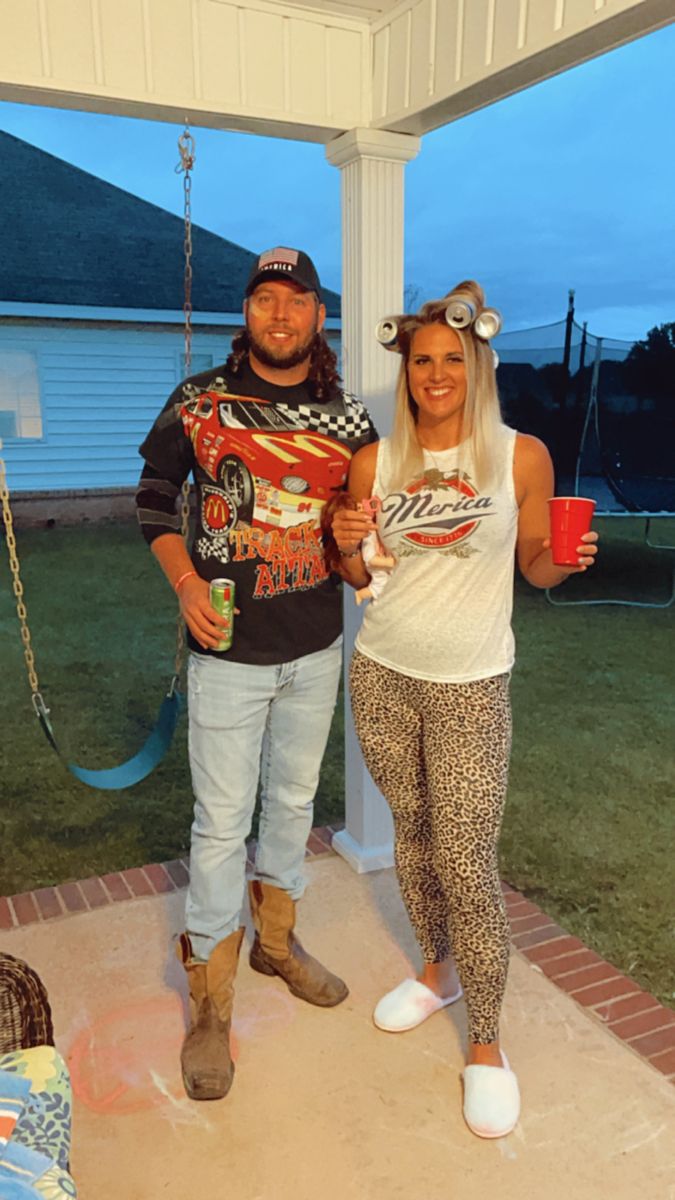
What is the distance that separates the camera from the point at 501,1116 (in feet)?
7.29

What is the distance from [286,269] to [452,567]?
33.9 inches

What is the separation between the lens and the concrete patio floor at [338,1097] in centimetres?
210

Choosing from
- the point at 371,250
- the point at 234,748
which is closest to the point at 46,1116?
the point at 234,748

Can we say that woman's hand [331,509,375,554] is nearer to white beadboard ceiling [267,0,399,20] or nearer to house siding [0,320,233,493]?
white beadboard ceiling [267,0,399,20]

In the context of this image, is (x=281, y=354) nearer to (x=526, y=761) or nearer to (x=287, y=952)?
(x=287, y=952)

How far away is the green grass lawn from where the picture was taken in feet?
11.9

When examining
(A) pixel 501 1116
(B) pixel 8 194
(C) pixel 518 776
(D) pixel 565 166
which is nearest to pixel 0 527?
(B) pixel 8 194

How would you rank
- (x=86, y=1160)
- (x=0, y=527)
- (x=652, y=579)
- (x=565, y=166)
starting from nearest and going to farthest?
1. (x=86, y=1160)
2. (x=652, y=579)
3. (x=0, y=527)
4. (x=565, y=166)

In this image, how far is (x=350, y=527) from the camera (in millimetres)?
2158

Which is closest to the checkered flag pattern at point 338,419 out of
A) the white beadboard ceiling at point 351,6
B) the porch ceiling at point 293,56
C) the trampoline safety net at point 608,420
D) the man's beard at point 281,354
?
the man's beard at point 281,354

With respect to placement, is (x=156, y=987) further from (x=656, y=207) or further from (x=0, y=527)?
(x=656, y=207)

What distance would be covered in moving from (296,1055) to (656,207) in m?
121

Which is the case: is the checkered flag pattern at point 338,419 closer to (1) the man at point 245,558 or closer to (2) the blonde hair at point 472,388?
(1) the man at point 245,558

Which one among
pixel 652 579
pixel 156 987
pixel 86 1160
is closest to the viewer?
pixel 86 1160
